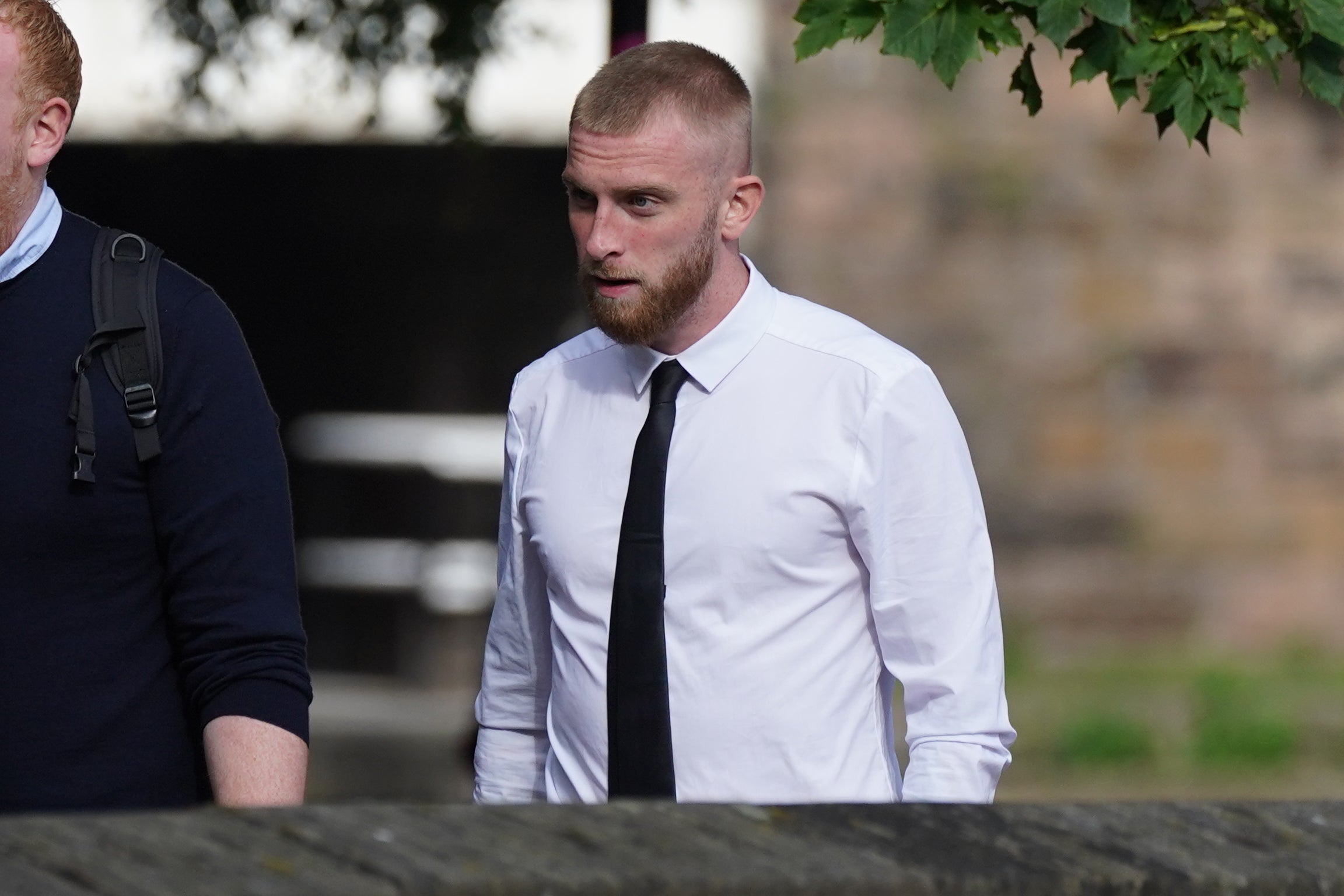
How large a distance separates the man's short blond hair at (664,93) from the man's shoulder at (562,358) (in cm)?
35

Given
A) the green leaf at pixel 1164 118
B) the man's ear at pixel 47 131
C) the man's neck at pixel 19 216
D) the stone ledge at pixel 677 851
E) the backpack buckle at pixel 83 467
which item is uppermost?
the green leaf at pixel 1164 118

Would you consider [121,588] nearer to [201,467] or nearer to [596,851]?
[201,467]

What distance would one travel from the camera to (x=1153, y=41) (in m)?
3.17

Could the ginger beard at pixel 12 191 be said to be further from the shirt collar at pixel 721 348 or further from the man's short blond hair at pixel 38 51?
the shirt collar at pixel 721 348

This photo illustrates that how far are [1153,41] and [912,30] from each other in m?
0.39

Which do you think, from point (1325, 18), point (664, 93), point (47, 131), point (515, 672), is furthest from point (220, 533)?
point (1325, 18)

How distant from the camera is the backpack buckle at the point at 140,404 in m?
2.54

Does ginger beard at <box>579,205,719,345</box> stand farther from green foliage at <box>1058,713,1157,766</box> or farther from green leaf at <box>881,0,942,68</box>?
green foliage at <box>1058,713,1157,766</box>

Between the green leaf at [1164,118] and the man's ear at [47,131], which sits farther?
the green leaf at [1164,118]

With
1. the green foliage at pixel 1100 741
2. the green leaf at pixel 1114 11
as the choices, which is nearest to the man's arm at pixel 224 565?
the green leaf at pixel 1114 11

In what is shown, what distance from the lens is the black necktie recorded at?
2801 millimetres

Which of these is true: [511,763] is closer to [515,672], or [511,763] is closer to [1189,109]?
[515,672]

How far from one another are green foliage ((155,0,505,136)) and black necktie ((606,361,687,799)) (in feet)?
8.39

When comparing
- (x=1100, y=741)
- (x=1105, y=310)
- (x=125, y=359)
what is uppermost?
(x=125, y=359)
